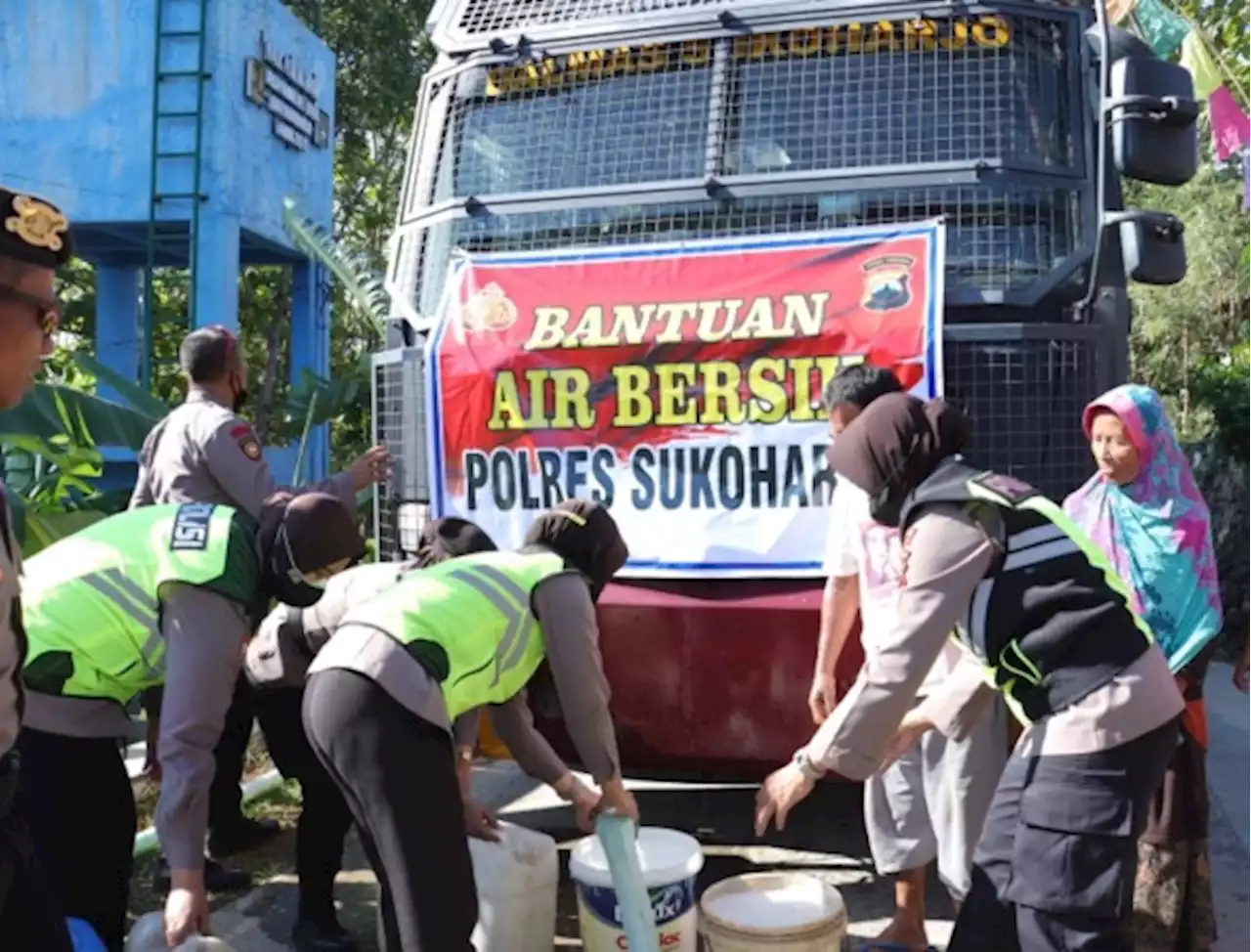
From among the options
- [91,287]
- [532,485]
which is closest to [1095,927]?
[532,485]

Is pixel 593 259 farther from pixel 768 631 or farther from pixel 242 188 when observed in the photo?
pixel 242 188

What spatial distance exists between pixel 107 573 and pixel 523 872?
129 cm

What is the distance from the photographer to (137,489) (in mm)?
4387

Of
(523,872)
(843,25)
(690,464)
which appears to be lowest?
(523,872)

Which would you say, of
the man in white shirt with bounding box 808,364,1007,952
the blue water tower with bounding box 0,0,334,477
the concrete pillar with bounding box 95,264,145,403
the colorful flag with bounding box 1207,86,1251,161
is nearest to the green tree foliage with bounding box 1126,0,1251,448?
the colorful flag with bounding box 1207,86,1251,161

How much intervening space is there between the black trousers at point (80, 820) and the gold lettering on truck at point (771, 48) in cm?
265

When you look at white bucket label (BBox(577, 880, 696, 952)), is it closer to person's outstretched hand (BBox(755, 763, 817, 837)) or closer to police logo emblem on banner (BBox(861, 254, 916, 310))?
person's outstretched hand (BBox(755, 763, 817, 837))

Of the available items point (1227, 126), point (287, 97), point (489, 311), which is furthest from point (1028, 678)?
point (287, 97)

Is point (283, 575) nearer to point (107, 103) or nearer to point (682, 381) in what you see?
point (682, 381)

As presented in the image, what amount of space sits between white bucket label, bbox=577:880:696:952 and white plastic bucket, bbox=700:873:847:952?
10 centimetres

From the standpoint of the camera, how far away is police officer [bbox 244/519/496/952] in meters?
3.16

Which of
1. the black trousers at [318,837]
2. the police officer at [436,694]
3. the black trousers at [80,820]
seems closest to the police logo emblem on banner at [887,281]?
the police officer at [436,694]

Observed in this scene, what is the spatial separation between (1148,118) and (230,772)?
358 centimetres

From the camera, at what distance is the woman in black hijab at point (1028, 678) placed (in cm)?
243
